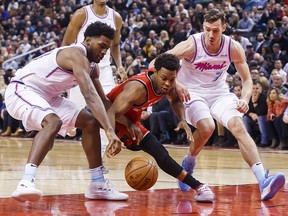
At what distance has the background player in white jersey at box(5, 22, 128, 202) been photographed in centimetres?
567

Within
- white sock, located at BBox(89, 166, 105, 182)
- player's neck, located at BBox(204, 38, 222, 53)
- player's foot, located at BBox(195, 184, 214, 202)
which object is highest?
player's neck, located at BBox(204, 38, 222, 53)

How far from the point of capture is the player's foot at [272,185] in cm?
611

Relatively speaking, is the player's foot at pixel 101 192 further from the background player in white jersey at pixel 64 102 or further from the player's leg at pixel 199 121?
the player's leg at pixel 199 121

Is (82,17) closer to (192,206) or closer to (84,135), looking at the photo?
(84,135)

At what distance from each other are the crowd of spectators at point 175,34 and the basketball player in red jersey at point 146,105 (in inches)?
262

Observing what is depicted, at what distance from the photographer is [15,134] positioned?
1714 centimetres

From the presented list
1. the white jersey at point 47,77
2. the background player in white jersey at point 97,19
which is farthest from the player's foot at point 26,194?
the background player in white jersey at point 97,19

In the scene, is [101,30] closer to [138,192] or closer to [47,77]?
[47,77]

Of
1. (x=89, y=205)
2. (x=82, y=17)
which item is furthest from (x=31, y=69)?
(x=82, y=17)

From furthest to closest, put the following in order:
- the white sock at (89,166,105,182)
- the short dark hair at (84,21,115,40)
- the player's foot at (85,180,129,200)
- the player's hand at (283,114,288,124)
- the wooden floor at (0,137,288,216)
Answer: the player's hand at (283,114,288,124) < the white sock at (89,166,105,182) < the player's foot at (85,180,129,200) < the short dark hair at (84,21,115,40) < the wooden floor at (0,137,288,216)

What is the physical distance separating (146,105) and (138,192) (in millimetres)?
877

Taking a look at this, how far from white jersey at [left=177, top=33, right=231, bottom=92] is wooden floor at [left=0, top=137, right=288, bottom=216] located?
3.42 ft

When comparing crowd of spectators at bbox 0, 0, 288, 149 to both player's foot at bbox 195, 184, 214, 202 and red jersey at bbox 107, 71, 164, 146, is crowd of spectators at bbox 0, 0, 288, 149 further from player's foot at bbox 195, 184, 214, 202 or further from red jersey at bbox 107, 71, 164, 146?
player's foot at bbox 195, 184, 214, 202

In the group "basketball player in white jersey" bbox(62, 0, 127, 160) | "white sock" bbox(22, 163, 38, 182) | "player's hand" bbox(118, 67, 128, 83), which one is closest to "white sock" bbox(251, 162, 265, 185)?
"white sock" bbox(22, 163, 38, 182)
